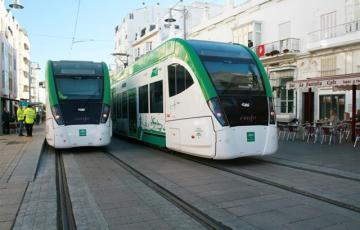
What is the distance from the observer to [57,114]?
1243cm

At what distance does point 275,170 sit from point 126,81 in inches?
394

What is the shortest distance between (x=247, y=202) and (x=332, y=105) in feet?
65.5

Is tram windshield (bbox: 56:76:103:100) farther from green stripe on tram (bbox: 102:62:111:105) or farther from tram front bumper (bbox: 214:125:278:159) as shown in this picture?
tram front bumper (bbox: 214:125:278:159)

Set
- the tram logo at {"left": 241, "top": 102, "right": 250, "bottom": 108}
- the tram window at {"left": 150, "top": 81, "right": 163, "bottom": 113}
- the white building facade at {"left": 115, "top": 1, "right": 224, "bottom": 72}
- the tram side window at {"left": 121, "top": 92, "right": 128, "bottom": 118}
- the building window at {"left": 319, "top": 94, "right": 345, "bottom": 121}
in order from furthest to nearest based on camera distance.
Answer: the white building facade at {"left": 115, "top": 1, "right": 224, "bottom": 72} < the building window at {"left": 319, "top": 94, "right": 345, "bottom": 121} < the tram side window at {"left": 121, "top": 92, "right": 128, "bottom": 118} < the tram window at {"left": 150, "top": 81, "right": 163, "bottom": 113} < the tram logo at {"left": 241, "top": 102, "right": 250, "bottom": 108}

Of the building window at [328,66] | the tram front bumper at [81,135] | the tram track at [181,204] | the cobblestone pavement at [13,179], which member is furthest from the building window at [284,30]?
the tram track at [181,204]

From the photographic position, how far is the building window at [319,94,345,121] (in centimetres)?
2320

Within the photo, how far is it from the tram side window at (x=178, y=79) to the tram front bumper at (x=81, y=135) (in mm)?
3311

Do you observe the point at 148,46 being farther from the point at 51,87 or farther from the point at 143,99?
the point at 51,87

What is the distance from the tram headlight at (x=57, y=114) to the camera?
12.4 meters

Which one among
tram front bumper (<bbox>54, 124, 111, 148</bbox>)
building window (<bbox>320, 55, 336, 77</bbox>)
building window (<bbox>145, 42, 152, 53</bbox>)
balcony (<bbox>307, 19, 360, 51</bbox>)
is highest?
building window (<bbox>145, 42, 152, 53</bbox>)

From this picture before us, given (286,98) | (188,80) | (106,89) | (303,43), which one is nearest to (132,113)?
(106,89)

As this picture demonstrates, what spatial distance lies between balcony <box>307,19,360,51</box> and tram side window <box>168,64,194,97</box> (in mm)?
14868

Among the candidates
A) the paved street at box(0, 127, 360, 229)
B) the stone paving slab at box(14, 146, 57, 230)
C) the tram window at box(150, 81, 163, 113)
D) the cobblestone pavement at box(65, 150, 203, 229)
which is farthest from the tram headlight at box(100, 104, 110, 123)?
the stone paving slab at box(14, 146, 57, 230)

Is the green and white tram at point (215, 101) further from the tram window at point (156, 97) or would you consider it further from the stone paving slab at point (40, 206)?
the stone paving slab at point (40, 206)
